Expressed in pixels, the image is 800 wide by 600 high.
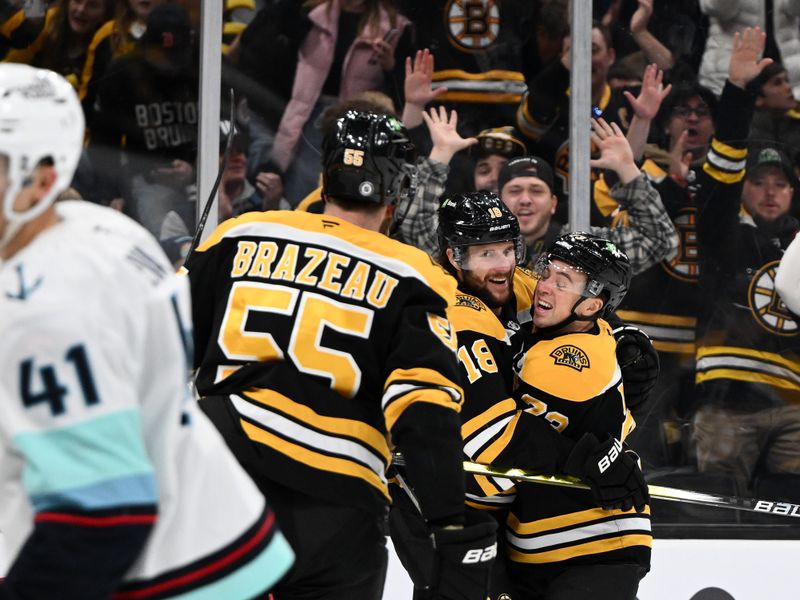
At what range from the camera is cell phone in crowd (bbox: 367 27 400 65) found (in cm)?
361

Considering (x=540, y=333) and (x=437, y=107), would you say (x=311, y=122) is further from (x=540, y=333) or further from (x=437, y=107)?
(x=540, y=333)

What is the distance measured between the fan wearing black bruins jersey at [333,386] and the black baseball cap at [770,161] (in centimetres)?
221

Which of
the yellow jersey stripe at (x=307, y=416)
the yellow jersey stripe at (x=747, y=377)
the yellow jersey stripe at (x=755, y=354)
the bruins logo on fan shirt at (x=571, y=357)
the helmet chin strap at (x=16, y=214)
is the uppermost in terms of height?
the helmet chin strap at (x=16, y=214)

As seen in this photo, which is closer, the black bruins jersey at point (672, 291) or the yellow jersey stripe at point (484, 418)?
the yellow jersey stripe at point (484, 418)

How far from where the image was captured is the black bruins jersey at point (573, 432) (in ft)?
7.64

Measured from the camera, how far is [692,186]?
3750 millimetres

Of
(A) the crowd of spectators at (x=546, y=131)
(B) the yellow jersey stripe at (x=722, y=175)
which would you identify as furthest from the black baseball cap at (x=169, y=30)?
(B) the yellow jersey stripe at (x=722, y=175)

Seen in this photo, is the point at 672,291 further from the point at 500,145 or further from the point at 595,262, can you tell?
the point at 595,262

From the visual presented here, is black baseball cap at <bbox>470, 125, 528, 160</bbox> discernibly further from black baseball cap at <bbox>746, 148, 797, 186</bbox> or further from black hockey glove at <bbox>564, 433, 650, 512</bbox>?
black hockey glove at <bbox>564, 433, 650, 512</bbox>

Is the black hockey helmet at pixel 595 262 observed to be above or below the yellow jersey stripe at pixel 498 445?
above

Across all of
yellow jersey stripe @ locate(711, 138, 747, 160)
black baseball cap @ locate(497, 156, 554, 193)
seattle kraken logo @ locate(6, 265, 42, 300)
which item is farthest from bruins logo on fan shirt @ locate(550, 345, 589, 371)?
yellow jersey stripe @ locate(711, 138, 747, 160)

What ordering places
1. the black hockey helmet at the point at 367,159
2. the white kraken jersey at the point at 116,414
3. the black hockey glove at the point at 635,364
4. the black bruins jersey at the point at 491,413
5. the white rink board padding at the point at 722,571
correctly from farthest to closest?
1. the white rink board padding at the point at 722,571
2. the black hockey glove at the point at 635,364
3. the black bruins jersey at the point at 491,413
4. the black hockey helmet at the point at 367,159
5. the white kraken jersey at the point at 116,414

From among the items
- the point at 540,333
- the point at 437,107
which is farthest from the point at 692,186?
the point at 540,333

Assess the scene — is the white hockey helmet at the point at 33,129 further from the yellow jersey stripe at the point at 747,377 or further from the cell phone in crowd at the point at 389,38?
the yellow jersey stripe at the point at 747,377
